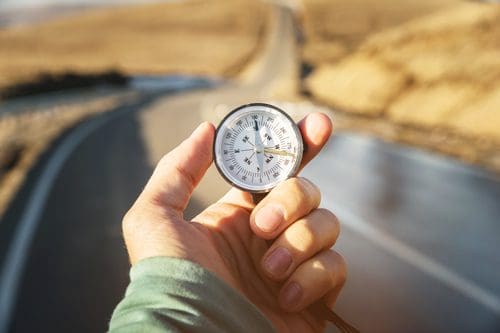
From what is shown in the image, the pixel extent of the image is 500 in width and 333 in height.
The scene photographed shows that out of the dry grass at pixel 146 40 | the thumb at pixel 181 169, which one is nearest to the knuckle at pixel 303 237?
the thumb at pixel 181 169

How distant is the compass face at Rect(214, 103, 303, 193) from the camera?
2301 millimetres

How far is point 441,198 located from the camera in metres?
9.67

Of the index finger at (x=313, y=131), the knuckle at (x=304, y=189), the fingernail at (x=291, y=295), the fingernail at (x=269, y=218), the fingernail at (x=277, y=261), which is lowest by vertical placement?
the fingernail at (x=291, y=295)

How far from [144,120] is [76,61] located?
53.8 m

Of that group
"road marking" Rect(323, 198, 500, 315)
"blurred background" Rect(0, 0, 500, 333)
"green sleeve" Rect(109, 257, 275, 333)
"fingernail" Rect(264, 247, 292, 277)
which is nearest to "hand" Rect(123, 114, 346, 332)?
"fingernail" Rect(264, 247, 292, 277)

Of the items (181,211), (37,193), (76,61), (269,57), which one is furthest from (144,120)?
(76,61)

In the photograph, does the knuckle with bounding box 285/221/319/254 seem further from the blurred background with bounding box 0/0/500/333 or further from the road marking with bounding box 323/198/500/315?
the road marking with bounding box 323/198/500/315

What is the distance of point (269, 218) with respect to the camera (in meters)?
2.09

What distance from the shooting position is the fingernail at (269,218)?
2080mm

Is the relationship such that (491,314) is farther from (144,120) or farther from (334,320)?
(144,120)

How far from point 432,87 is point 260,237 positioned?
1913cm

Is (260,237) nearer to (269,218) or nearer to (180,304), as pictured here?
(269,218)

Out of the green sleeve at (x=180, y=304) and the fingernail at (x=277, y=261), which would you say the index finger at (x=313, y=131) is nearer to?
the fingernail at (x=277, y=261)

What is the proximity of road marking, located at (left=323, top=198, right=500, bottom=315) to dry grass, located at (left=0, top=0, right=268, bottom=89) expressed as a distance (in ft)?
158
